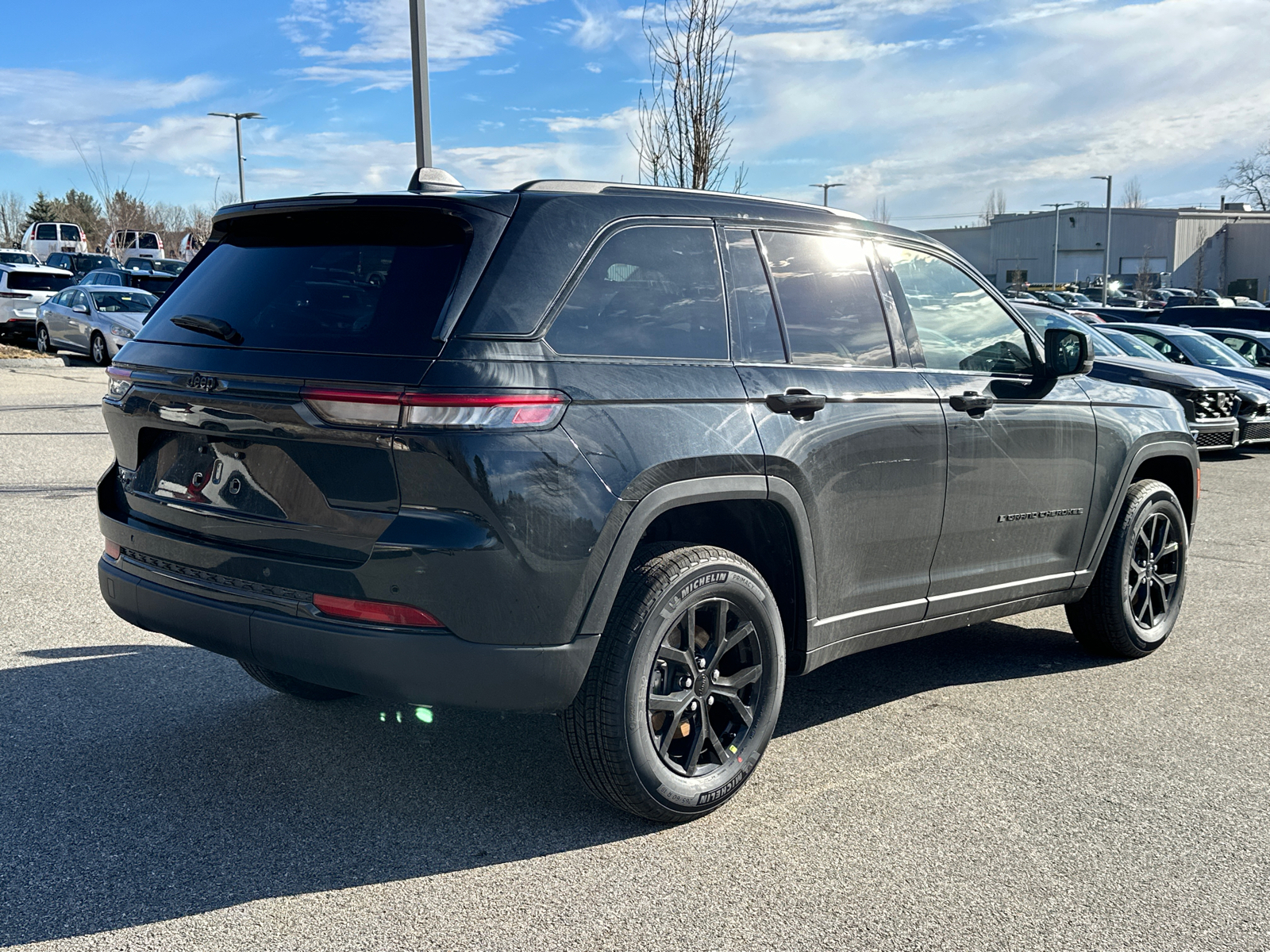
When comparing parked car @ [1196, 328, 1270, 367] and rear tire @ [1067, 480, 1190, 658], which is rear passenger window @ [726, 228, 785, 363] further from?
parked car @ [1196, 328, 1270, 367]

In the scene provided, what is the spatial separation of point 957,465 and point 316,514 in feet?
7.88

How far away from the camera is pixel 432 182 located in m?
3.70

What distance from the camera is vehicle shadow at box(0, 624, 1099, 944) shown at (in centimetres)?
315

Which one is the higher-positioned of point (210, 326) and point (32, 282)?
point (32, 282)

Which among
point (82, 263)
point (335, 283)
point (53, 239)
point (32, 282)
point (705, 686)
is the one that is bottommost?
point (705, 686)

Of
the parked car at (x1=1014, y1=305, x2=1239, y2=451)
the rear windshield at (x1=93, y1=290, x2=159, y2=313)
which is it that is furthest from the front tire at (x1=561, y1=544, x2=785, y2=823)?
the rear windshield at (x1=93, y1=290, x2=159, y2=313)

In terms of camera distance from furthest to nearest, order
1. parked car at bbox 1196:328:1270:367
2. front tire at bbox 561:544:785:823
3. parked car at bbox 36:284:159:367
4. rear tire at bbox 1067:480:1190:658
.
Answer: parked car at bbox 36:284:159:367, parked car at bbox 1196:328:1270:367, rear tire at bbox 1067:480:1190:658, front tire at bbox 561:544:785:823

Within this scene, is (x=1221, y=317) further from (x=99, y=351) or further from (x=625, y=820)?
(x=625, y=820)

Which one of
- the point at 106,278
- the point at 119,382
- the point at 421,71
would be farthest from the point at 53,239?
the point at 119,382

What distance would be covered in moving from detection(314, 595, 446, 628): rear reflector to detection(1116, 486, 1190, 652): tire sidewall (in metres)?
3.53

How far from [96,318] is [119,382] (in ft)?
63.2

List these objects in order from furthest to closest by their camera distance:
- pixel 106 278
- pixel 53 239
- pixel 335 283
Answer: pixel 53 239 → pixel 106 278 → pixel 335 283

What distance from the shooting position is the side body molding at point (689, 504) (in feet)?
10.8

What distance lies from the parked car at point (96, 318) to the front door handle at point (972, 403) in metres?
18.5
